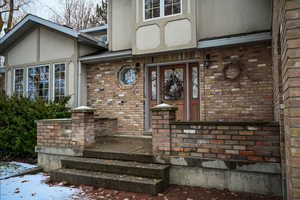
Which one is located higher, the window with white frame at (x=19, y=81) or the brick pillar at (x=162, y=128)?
the window with white frame at (x=19, y=81)

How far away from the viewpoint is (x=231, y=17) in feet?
19.4

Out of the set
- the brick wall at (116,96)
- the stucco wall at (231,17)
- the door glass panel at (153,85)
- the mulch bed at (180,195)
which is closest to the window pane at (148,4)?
the stucco wall at (231,17)

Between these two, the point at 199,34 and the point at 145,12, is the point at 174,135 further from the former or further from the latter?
the point at 145,12

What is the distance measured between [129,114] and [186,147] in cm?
337

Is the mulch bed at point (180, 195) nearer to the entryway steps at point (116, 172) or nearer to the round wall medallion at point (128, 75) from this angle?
the entryway steps at point (116, 172)

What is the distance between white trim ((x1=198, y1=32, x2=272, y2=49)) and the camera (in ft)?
16.8

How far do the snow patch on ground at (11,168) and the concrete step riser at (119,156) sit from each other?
163 cm

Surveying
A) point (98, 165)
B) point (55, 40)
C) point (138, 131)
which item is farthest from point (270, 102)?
point (55, 40)

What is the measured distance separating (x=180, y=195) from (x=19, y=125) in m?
4.90

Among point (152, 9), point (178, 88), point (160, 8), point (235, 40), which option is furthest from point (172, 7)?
point (178, 88)

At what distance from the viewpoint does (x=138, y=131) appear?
6.73 metres

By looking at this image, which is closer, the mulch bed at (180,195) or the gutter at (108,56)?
the mulch bed at (180,195)

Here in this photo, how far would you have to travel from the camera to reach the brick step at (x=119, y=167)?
369cm

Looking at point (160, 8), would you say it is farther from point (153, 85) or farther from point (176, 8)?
point (153, 85)
